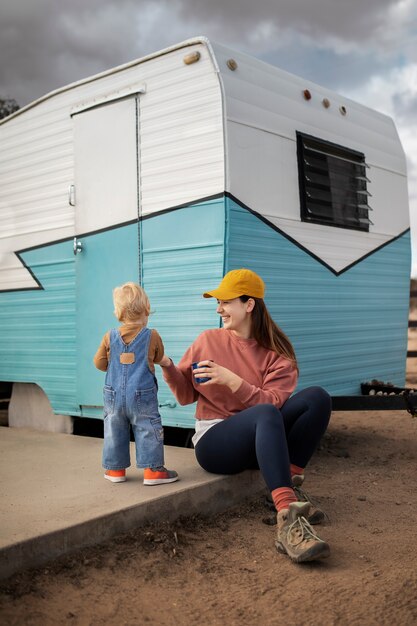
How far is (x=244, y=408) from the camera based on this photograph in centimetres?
379

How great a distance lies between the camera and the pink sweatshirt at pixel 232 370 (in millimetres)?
3734

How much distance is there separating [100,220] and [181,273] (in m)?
0.89

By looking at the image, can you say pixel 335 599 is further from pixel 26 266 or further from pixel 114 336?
pixel 26 266

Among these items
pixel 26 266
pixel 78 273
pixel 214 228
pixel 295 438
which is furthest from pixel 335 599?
pixel 26 266

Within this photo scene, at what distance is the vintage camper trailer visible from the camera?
15.3ft

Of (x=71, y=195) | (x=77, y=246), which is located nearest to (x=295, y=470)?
(x=77, y=246)

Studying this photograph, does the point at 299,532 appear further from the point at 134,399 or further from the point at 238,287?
the point at 238,287

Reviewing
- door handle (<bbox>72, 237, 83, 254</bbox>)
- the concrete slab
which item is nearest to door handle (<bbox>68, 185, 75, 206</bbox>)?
door handle (<bbox>72, 237, 83, 254</bbox>)

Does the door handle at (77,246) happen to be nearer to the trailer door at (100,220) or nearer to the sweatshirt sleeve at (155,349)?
the trailer door at (100,220)

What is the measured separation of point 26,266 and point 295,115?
2.50m

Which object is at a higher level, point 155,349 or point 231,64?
point 231,64

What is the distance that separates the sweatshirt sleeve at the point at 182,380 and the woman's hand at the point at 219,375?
0.84 feet

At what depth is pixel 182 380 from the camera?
378 centimetres

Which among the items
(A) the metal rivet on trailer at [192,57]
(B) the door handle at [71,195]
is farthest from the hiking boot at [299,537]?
(B) the door handle at [71,195]
